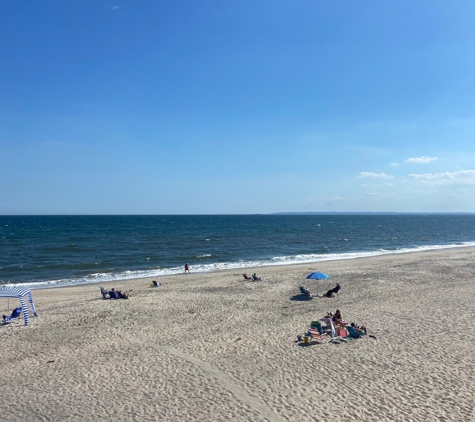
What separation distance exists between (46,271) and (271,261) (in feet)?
66.5

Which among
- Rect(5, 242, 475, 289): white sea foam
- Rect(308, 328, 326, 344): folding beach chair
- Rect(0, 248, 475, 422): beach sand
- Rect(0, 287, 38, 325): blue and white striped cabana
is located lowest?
Rect(5, 242, 475, 289): white sea foam

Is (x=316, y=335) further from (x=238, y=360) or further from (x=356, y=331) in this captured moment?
(x=238, y=360)

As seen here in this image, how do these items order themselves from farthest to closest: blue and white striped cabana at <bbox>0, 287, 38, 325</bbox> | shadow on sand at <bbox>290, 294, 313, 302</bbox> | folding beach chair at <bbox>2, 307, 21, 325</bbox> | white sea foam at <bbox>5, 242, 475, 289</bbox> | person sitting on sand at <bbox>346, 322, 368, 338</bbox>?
1. white sea foam at <bbox>5, 242, 475, 289</bbox>
2. shadow on sand at <bbox>290, 294, 313, 302</bbox>
3. folding beach chair at <bbox>2, 307, 21, 325</bbox>
4. blue and white striped cabana at <bbox>0, 287, 38, 325</bbox>
5. person sitting on sand at <bbox>346, 322, 368, 338</bbox>

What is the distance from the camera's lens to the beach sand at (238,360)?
8.90 meters

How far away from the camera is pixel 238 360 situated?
11.6m

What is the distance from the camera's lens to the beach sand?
890 cm

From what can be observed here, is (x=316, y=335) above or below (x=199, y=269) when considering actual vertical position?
above

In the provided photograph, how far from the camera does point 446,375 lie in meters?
10.3

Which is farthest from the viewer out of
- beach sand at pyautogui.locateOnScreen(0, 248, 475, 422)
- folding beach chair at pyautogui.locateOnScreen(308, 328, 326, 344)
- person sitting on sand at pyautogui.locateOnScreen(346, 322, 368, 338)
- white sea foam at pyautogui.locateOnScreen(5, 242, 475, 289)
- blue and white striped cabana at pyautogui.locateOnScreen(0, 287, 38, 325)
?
white sea foam at pyautogui.locateOnScreen(5, 242, 475, 289)

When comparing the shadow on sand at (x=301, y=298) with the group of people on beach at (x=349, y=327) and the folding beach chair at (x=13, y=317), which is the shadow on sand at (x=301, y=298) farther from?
the folding beach chair at (x=13, y=317)

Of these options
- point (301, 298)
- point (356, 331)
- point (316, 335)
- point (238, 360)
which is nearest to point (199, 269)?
point (301, 298)

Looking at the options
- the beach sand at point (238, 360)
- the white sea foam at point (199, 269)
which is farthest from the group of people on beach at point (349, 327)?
the white sea foam at point (199, 269)

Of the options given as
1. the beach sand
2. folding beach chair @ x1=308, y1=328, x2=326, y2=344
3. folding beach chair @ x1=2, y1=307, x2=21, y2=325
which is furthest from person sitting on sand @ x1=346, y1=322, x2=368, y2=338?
folding beach chair @ x1=2, y1=307, x2=21, y2=325

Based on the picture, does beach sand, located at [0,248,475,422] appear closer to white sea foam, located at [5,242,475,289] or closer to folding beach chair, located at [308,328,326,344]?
folding beach chair, located at [308,328,326,344]
